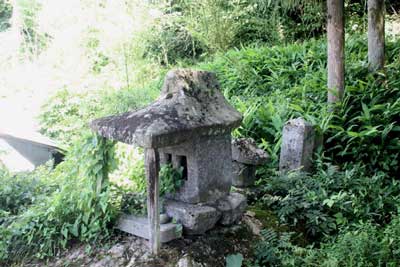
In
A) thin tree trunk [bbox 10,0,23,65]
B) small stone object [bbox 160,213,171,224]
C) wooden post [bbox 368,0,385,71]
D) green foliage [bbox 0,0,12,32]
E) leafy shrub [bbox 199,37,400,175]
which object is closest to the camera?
small stone object [bbox 160,213,171,224]

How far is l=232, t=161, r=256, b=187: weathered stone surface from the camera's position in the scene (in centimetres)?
370

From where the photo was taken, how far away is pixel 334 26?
4.68 metres

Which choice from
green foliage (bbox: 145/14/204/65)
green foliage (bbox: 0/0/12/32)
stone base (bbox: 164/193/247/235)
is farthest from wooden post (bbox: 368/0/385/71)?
green foliage (bbox: 0/0/12/32)

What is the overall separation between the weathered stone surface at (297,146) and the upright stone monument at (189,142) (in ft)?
3.55

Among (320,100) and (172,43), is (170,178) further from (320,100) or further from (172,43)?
(172,43)

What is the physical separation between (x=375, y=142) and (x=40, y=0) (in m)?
8.44

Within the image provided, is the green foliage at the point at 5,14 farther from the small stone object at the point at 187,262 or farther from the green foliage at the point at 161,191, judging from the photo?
the small stone object at the point at 187,262

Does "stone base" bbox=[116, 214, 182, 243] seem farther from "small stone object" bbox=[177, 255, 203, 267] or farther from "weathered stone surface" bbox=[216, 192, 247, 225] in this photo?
"weathered stone surface" bbox=[216, 192, 247, 225]

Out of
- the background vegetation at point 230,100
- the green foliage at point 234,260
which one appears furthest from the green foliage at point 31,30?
the green foliage at point 234,260

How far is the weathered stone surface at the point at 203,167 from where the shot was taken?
2914 millimetres

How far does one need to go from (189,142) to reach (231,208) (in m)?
0.54

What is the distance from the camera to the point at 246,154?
366cm

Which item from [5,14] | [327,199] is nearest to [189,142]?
[327,199]

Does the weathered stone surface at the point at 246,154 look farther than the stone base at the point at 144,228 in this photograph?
Yes
